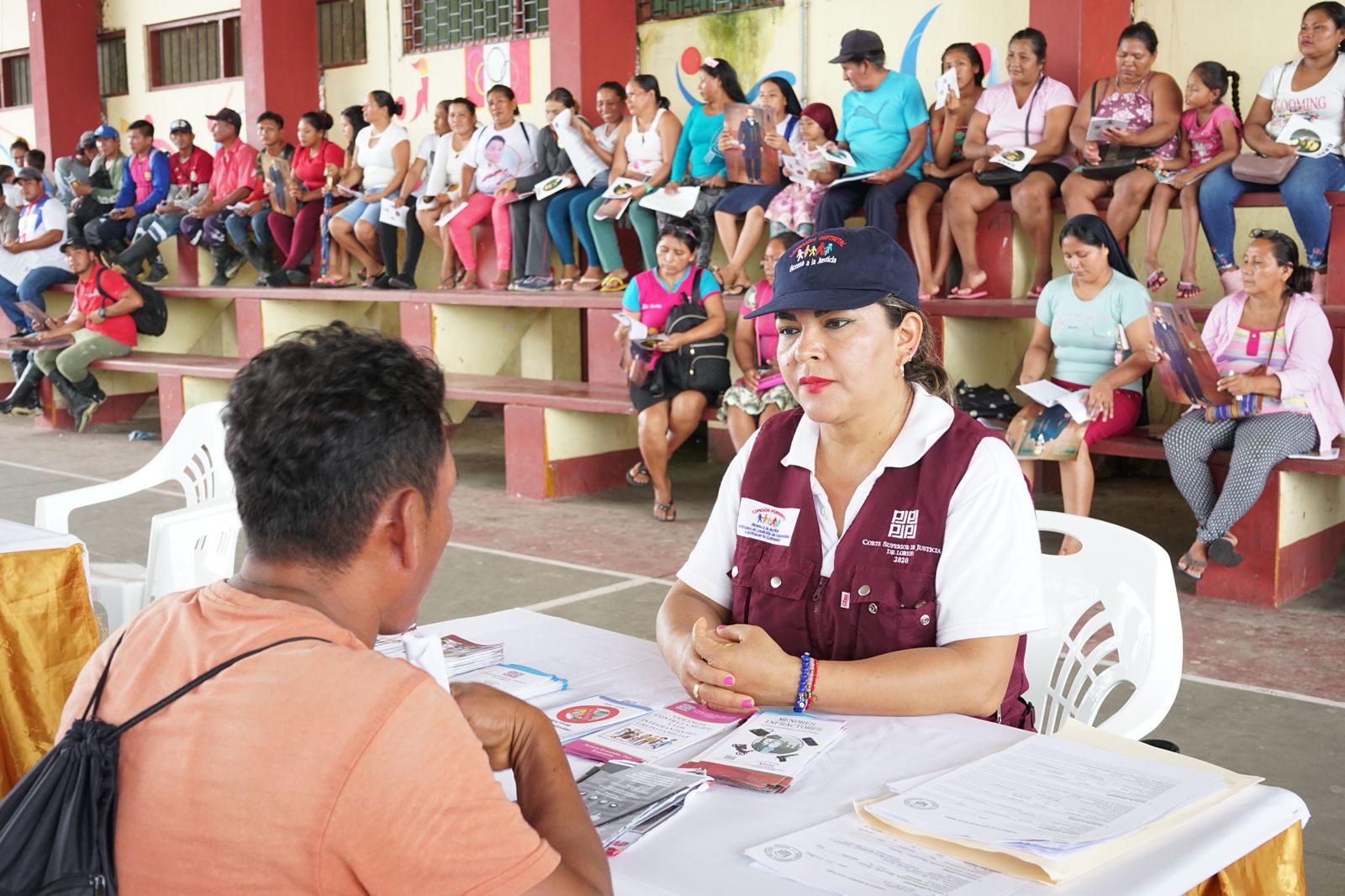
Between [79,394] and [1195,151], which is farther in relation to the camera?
[79,394]

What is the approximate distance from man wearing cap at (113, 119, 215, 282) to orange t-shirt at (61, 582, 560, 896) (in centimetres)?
991

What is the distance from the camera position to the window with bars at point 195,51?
39.9 ft

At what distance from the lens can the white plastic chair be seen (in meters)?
3.63

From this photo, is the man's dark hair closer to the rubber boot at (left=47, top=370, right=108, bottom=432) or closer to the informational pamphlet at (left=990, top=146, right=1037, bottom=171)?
the informational pamphlet at (left=990, top=146, right=1037, bottom=171)

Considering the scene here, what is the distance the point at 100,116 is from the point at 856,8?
27.9 feet

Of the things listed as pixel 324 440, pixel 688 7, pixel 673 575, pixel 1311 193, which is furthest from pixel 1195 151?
pixel 324 440

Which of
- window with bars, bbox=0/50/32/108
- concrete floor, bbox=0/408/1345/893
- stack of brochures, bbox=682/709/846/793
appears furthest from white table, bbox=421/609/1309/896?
window with bars, bbox=0/50/32/108

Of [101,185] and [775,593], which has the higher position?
[101,185]

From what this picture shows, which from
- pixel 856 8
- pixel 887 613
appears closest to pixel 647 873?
pixel 887 613

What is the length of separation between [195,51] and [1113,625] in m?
12.1

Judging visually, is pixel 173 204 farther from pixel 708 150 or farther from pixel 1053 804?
pixel 1053 804

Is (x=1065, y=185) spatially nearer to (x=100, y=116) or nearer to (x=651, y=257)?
(x=651, y=257)

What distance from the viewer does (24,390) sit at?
32.8ft

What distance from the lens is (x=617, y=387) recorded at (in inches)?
277
